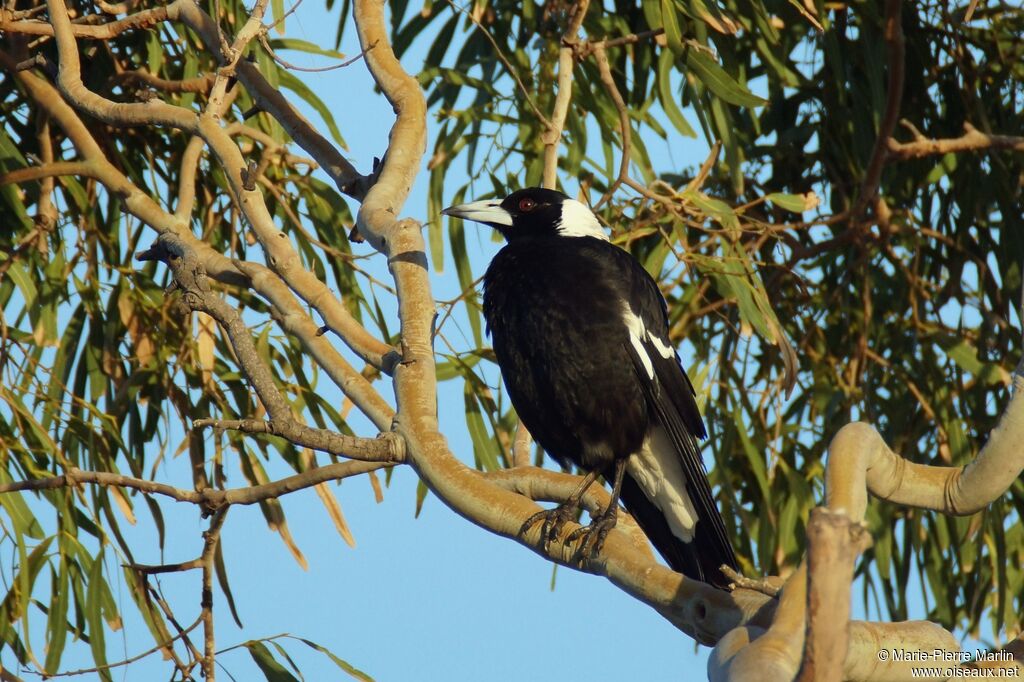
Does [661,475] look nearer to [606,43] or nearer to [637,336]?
[637,336]

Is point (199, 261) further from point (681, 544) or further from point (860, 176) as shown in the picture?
point (860, 176)

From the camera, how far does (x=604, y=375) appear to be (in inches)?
92.1

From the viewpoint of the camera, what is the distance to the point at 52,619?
243 cm

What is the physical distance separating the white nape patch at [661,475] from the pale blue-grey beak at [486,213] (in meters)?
0.54

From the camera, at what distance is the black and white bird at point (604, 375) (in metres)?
2.34

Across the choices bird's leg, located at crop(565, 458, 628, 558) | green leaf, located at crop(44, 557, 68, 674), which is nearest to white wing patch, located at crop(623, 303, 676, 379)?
bird's leg, located at crop(565, 458, 628, 558)

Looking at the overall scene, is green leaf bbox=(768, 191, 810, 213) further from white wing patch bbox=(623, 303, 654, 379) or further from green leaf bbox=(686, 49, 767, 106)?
white wing patch bbox=(623, 303, 654, 379)

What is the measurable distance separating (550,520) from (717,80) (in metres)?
1.01

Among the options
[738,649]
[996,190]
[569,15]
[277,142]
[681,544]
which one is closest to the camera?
[738,649]

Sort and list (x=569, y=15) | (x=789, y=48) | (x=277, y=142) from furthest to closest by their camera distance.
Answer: (x=789, y=48) → (x=569, y=15) → (x=277, y=142)

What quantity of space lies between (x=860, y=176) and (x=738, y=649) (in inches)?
90.5

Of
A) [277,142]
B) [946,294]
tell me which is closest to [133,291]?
[277,142]

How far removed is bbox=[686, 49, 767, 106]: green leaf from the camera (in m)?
2.36
